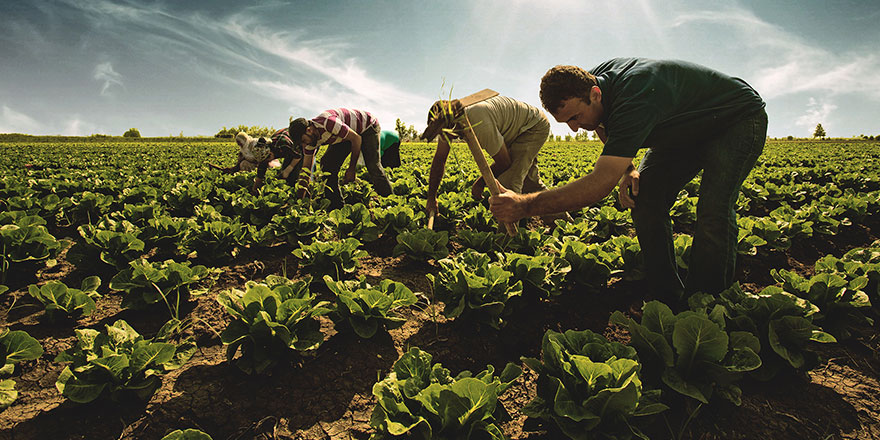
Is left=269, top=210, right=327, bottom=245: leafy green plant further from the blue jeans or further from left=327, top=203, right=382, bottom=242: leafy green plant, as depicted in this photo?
the blue jeans

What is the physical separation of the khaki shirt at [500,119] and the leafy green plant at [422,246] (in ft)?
3.79

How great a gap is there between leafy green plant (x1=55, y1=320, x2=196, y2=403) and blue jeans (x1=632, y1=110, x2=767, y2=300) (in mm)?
3545

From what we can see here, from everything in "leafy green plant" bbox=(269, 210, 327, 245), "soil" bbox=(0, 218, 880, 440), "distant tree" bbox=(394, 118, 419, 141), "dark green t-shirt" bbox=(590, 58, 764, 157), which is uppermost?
"distant tree" bbox=(394, 118, 419, 141)

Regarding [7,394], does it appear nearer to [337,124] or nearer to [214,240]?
[214,240]

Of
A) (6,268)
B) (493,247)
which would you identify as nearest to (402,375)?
(493,247)

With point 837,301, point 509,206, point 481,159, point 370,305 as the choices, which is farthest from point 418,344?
point 837,301

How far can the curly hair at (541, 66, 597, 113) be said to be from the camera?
7.48 feet

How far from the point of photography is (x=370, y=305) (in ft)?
8.05

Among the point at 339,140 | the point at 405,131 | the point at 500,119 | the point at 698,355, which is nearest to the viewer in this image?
the point at 698,355

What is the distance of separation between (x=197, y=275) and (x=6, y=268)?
6.39 ft

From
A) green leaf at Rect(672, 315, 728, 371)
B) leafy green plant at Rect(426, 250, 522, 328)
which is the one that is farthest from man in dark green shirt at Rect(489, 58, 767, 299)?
green leaf at Rect(672, 315, 728, 371)

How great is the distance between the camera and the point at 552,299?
3270mm

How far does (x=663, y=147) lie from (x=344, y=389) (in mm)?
3056

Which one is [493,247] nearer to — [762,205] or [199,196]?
[199,196]
